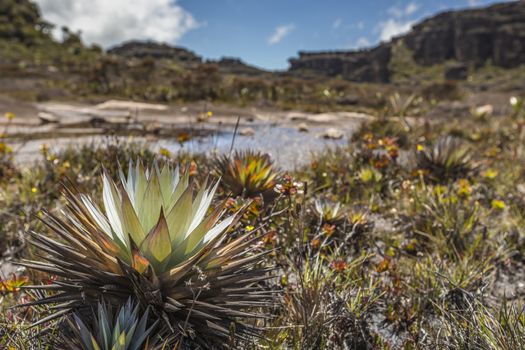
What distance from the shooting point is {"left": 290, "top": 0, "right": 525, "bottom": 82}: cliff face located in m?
73.2

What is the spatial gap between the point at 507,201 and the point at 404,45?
4337 inches

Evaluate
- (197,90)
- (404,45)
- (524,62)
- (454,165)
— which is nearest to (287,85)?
(197,90)

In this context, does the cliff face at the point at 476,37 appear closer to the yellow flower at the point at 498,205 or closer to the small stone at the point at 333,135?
the small stone at the point at 333,135

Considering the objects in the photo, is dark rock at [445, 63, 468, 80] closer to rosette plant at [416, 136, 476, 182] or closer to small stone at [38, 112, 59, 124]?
rosette plant at [416, 136, 476, 182]

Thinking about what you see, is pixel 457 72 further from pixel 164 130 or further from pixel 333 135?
pixel 164 130

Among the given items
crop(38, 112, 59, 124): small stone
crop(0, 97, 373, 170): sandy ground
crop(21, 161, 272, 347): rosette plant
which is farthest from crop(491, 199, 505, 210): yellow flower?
crop(38, 112, 59, 124): small stone

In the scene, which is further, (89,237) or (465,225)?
(465,225)

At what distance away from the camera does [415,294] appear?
2221 millimetres

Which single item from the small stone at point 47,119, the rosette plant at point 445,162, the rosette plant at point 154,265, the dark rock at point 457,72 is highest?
the dark rock at point 457,72

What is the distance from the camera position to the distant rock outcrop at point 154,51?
78.9 meters

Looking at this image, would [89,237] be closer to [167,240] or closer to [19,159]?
[167,240]

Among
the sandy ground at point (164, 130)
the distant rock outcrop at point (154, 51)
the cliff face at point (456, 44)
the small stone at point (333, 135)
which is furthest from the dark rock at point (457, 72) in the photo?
the small stone at point (333, 135)

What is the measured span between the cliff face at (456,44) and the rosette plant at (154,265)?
87807 mm

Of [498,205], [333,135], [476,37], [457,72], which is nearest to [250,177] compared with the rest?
[498,205]
